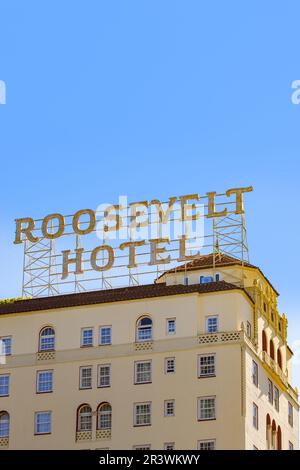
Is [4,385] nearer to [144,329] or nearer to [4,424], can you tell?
[4,424]

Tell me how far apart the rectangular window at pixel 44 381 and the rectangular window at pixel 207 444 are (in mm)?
16287

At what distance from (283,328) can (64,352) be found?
80.1 feet

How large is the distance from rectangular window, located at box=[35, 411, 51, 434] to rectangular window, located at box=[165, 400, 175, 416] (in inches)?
453

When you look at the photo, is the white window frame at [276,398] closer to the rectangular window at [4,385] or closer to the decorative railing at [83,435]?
the decorative railing at [83,435]

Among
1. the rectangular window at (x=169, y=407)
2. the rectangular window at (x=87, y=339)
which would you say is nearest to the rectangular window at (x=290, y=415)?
the rectangular window at (x=169, y=407)

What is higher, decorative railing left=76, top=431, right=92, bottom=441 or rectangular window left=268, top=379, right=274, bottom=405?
rectangular window left=268, top=379, right=274, bottom=405

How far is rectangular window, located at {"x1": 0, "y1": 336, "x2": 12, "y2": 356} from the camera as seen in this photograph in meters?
157

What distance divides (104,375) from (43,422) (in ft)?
23.1

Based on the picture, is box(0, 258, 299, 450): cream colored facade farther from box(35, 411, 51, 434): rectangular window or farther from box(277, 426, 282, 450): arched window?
box(35, 411, 51, 434): rectangular window

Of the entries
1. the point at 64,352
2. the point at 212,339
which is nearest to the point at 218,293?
the point at 212,339

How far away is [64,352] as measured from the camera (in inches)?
6058

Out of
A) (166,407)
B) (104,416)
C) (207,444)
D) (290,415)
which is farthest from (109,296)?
(290,415)

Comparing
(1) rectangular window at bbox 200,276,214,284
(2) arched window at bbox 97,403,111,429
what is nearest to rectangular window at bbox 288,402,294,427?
(1) rectangular window at bbox 200,276,214,284

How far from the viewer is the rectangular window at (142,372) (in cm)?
14962
